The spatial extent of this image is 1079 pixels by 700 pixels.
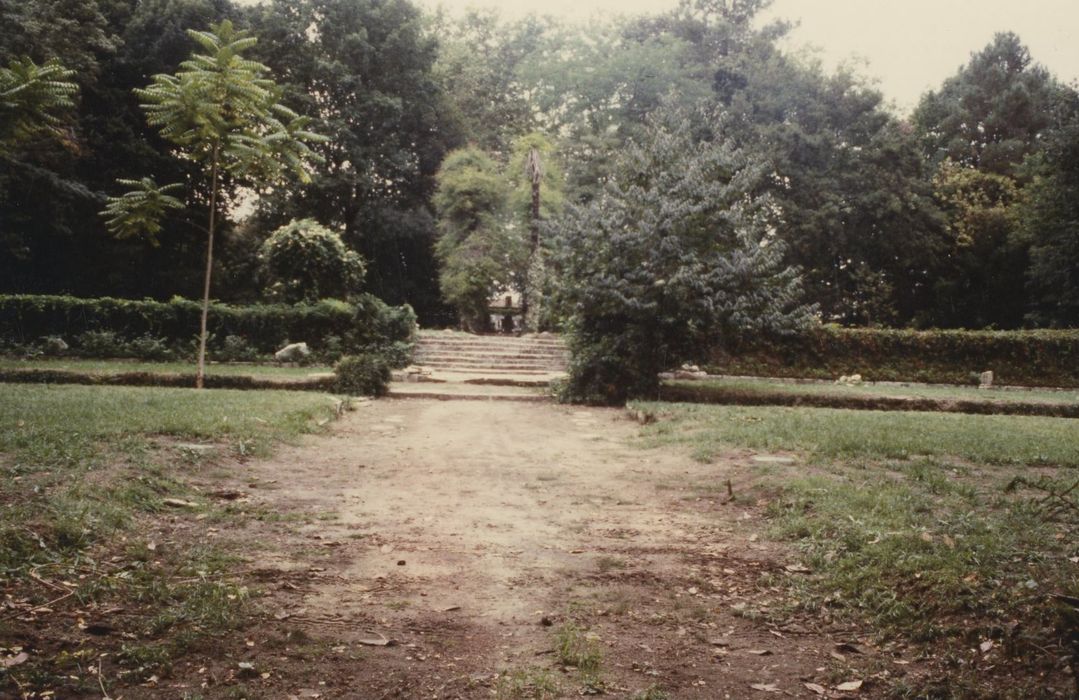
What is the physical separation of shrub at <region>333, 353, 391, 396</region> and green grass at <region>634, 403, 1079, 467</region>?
15.4 ft

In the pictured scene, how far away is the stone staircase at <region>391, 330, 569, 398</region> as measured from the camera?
1402cm

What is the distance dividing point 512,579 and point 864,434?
5.48 meters

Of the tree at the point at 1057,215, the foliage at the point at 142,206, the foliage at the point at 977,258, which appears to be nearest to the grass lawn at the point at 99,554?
the foliage at the point at 142,206

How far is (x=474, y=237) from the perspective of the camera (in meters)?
24.1

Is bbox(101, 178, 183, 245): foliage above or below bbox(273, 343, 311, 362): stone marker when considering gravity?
above

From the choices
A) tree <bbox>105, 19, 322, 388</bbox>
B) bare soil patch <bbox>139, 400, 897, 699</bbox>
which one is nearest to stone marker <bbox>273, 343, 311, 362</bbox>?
tree <bbox>105, 19, 322, 388</bbox>

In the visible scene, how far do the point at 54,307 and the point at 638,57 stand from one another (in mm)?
20726

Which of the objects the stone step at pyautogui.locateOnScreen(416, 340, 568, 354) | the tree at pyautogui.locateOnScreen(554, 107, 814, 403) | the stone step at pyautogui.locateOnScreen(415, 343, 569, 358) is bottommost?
the stone step at pyautogui.locateOnScreen(415, 343, 569, 358)

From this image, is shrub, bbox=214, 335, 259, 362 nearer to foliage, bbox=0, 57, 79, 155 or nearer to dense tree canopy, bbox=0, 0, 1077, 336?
foliage, bbox=0, 57, 79, 155

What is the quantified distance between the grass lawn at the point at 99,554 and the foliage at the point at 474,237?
1748 cm

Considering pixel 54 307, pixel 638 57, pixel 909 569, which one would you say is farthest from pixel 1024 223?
pixel 54 307

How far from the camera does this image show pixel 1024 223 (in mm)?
23531

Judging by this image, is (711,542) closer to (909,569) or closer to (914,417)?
(909,569)

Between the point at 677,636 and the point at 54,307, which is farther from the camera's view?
the point at 54,307
